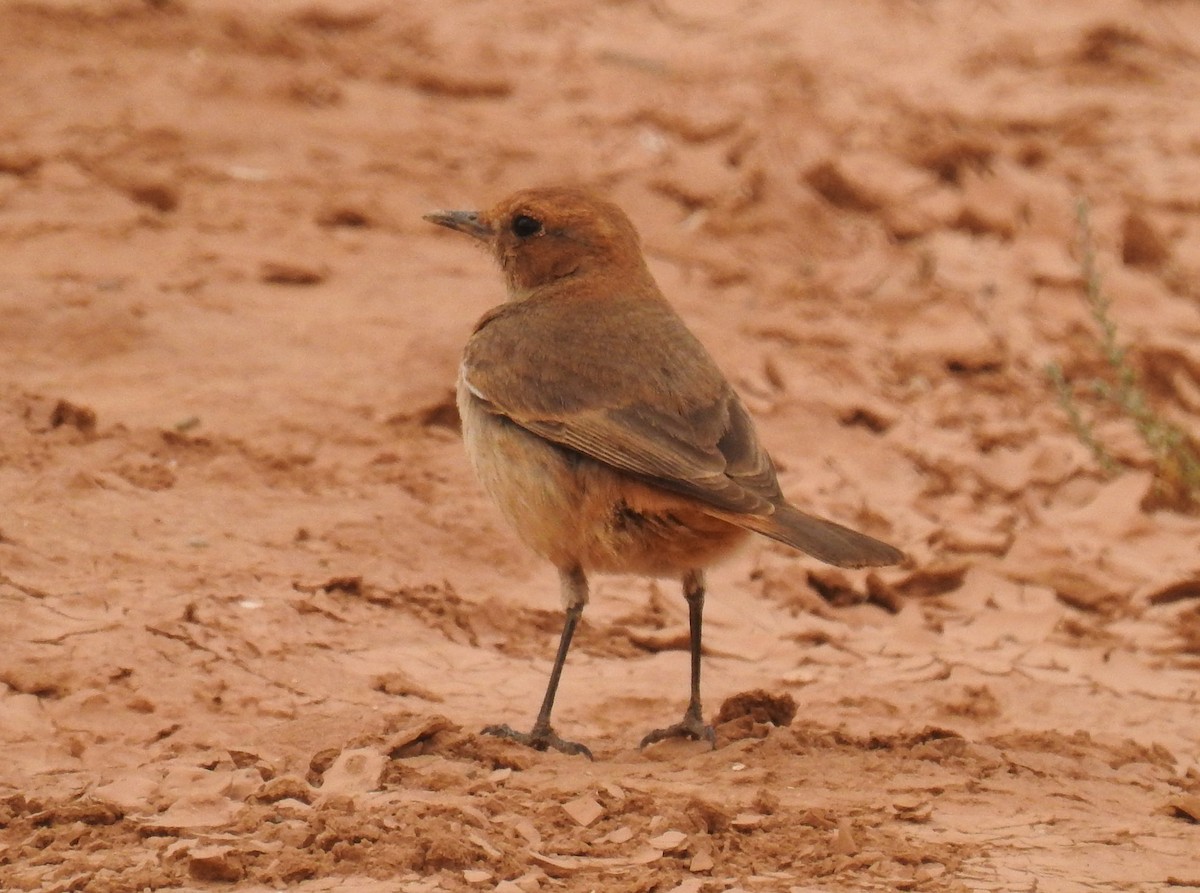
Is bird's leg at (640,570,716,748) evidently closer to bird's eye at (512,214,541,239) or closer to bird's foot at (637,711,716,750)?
bird's foot at (637,711,716,750)

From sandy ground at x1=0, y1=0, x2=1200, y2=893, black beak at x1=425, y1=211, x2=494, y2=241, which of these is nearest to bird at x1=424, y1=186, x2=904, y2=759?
black beak at x1=425, y1=211, x2=494, y2=241

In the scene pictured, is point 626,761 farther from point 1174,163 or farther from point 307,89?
point 1174,163

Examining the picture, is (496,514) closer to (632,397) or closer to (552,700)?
(632,397)

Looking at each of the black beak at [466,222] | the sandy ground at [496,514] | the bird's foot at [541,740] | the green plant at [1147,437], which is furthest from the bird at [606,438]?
the green plant at [1147,437]

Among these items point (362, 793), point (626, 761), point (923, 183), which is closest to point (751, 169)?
point (923, 183)

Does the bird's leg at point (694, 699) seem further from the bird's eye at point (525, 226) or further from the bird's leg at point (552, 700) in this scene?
the bird's eye at point (525, 226)
